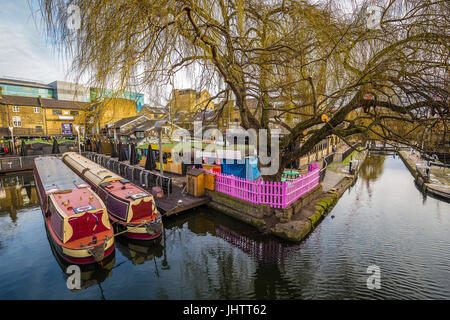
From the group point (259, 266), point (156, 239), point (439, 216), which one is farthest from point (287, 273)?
point (439, 216)

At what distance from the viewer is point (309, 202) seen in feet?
35.6

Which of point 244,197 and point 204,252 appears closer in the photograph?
point 204,252

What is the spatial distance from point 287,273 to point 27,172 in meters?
25.9

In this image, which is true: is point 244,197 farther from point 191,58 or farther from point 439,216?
point 439,216

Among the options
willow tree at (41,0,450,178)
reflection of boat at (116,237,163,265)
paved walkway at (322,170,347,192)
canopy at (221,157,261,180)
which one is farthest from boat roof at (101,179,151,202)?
paved walkway at (322,170,347,192)

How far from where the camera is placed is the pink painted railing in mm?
9125

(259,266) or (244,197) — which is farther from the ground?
(244,197)

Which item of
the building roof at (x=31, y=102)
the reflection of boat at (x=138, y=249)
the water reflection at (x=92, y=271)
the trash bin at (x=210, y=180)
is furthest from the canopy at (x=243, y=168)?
the building roof at (x=31, y=102)

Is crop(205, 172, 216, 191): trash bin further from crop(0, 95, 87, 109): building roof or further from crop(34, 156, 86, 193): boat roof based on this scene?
crop(0, 95, 87, 109): building roof

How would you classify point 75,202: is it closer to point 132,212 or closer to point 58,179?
point 132,212

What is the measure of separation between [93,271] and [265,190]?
7053mm

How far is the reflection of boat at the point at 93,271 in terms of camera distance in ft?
19.6

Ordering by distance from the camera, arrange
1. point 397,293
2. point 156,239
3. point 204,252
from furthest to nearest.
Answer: point 156,239
point 204,252
point 397,293

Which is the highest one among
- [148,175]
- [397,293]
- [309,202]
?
[148,175]
